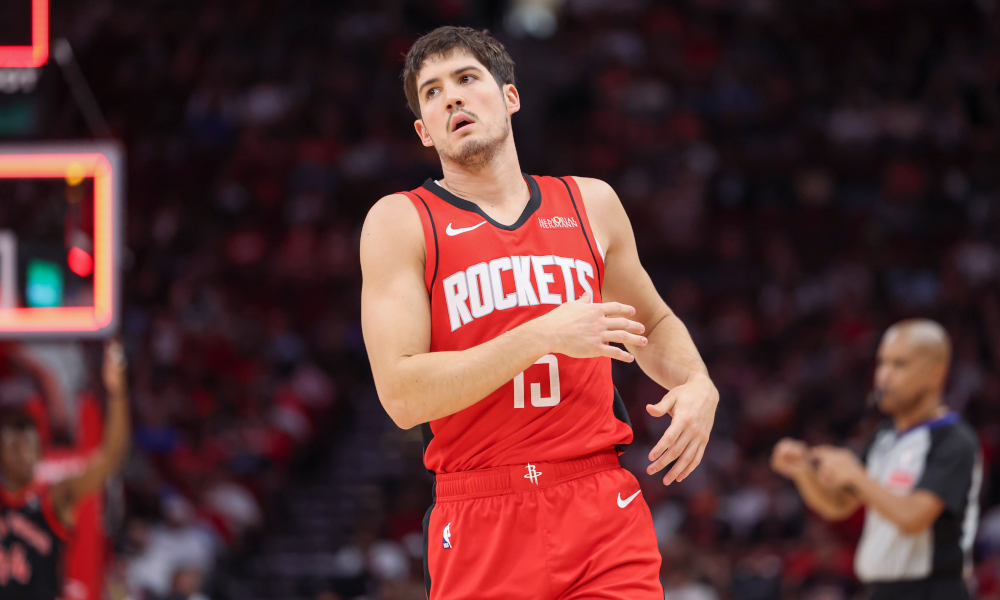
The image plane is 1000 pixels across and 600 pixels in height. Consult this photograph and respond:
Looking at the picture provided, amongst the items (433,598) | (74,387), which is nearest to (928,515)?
(433,598)

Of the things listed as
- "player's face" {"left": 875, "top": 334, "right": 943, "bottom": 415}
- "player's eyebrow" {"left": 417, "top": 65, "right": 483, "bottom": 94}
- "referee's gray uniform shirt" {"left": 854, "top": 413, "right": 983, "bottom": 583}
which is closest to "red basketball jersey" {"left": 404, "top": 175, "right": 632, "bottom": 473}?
"player's eyebrow" {"left": 417, "top": 65, "right": 483, "bottom": 94}

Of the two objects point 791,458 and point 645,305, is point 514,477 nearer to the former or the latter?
point 645,305

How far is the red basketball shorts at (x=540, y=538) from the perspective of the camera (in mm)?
2789

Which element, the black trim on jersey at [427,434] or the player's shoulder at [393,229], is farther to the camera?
the black trim on jersey at [427,434]

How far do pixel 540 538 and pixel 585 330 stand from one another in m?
0.63

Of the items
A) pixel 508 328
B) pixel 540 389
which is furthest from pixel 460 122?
pixel 540 389

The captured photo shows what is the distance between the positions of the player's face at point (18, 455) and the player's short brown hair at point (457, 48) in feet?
13.1

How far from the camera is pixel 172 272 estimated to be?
1522cm

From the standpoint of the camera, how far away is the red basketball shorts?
279cm

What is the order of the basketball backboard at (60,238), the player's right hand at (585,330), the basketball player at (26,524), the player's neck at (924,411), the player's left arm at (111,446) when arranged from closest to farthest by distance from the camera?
the player's right hand at (585,330)
the player's neck at (924,411)
the basketball backboard at (60,238)
the basketball player at (26,524)
the player's left arm at (111,446)

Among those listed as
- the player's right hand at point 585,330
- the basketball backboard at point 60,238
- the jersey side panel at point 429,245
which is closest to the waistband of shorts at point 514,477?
the player's right hand at point 585,330

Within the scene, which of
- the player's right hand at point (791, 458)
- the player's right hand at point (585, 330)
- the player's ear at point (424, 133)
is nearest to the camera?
the player's right hand at point (585, 330)

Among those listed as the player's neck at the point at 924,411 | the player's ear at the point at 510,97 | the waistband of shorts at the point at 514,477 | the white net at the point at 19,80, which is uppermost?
the white net at the point at 19,80

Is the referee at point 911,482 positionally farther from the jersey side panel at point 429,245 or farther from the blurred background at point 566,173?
the blurred background at point 566,173
